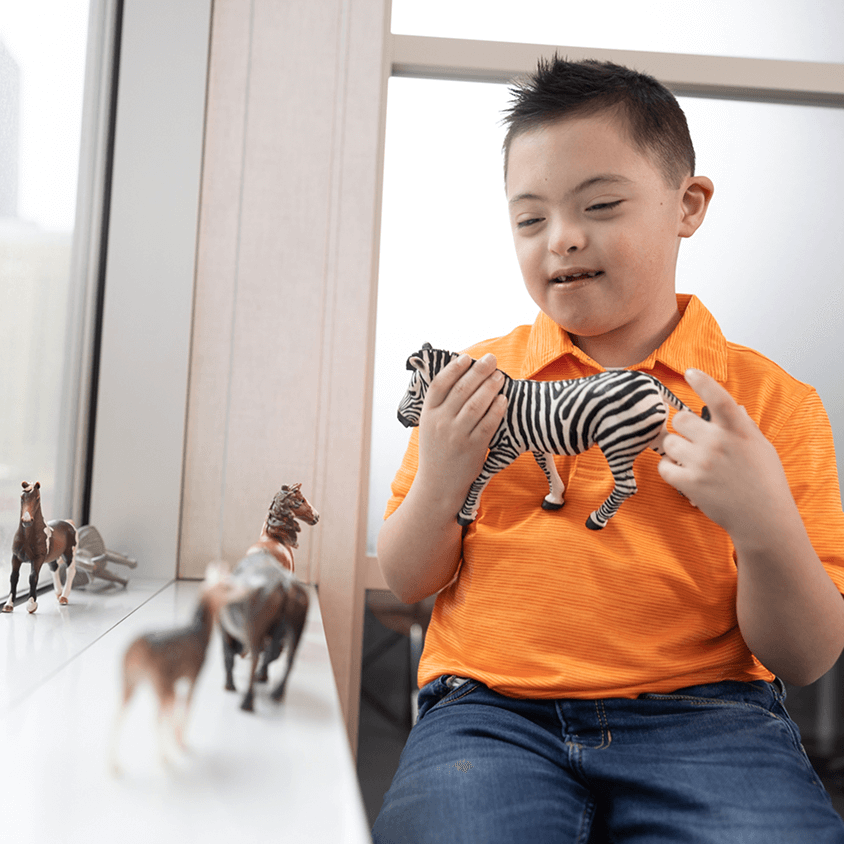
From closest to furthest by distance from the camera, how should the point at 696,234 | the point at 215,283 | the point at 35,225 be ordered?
the point at 35,225, the point at 215,283, the point at 696,234

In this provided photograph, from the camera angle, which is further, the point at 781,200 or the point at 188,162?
the point at 781,200

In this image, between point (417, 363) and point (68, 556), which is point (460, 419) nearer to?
point (417, 363)

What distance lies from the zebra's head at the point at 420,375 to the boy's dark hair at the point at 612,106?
285mm

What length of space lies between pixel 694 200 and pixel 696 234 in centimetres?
54

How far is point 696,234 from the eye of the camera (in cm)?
138

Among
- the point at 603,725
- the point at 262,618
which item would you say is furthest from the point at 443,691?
the point at 262,618

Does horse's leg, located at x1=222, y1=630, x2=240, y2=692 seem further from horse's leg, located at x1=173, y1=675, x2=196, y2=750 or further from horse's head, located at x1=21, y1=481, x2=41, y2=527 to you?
horse's head, located at x1=21, y1=481, x2=41, y2=527

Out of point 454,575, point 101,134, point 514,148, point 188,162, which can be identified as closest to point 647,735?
point 454,575

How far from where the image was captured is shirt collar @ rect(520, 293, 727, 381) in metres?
0.88

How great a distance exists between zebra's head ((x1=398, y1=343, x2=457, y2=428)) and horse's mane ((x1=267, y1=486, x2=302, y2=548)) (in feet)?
0.60

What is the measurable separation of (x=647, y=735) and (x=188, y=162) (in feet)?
3.84

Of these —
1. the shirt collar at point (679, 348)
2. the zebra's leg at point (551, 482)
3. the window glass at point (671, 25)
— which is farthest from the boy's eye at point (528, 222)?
the window glass at point (671, 25)

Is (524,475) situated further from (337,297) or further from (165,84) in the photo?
(165,84)

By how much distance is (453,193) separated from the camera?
139 cm
